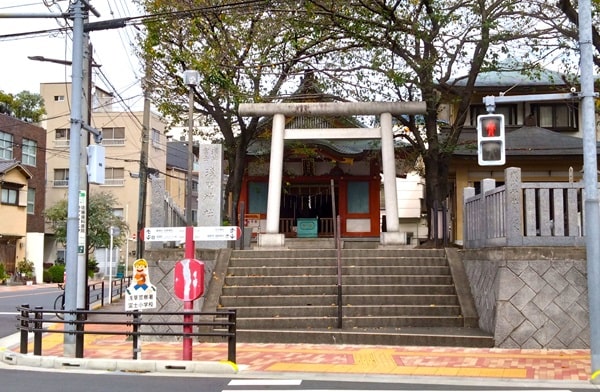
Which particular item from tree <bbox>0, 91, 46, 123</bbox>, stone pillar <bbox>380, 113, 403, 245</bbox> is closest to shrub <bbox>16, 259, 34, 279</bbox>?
tree <bbox>0, 91, 46, 123</bbox>

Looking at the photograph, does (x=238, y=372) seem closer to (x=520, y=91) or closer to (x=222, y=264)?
(x=222, y=264)

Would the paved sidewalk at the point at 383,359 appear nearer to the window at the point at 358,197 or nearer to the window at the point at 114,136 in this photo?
the window at the point at 358,197

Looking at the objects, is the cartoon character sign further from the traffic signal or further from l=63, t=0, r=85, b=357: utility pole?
the traffic signal

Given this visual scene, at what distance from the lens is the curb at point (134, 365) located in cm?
1086

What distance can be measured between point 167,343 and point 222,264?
2.65 m

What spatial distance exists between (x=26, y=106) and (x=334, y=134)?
43.2 meters

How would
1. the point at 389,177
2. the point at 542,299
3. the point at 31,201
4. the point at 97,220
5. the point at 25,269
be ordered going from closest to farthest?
the point at 542,299, the point at 389,177, the point at 25,269, the point at 97,220, the point at 31,201

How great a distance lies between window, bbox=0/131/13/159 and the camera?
152ft

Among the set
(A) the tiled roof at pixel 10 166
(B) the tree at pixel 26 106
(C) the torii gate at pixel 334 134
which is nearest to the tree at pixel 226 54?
(C) the torii gate at pixel 334 134

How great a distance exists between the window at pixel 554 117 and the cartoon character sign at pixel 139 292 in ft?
75.8

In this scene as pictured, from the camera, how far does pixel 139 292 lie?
1166cm

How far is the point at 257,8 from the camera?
65.0 ft

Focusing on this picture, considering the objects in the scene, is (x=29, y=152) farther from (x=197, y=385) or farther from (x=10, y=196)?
(x=197, y=385)

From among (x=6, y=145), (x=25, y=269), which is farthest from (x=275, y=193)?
(x=6, y=145)
